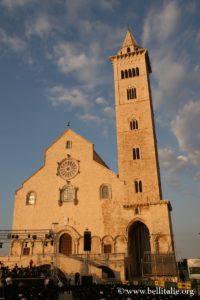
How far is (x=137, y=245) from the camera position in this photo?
4106 centimetres

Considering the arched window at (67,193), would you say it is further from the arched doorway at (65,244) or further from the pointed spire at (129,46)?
the pointed spire at (129,46)

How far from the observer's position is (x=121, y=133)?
43.2 metres

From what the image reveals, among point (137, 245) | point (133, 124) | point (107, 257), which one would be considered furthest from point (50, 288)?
point (133, 124)

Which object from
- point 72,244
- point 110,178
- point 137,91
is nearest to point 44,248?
point 72,244

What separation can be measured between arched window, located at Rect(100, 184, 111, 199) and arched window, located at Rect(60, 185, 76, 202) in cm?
365

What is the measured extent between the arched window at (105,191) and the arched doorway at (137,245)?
4.87 meters

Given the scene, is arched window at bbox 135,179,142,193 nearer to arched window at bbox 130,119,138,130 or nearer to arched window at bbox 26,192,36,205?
arched window at bbox 130,119,138,130

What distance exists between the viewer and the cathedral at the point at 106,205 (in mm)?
35219

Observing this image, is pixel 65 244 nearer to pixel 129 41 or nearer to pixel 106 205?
pixel 106 205

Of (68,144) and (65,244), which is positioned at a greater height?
(68,144)

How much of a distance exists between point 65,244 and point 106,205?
280 inches

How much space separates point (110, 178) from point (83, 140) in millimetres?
7199

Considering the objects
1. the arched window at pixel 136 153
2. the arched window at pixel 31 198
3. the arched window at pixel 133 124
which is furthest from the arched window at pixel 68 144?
the arched window at pixel 136 153

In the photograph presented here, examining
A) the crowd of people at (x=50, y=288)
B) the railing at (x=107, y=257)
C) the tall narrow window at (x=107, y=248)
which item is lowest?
the crowd of people at (x=50, y=288)
